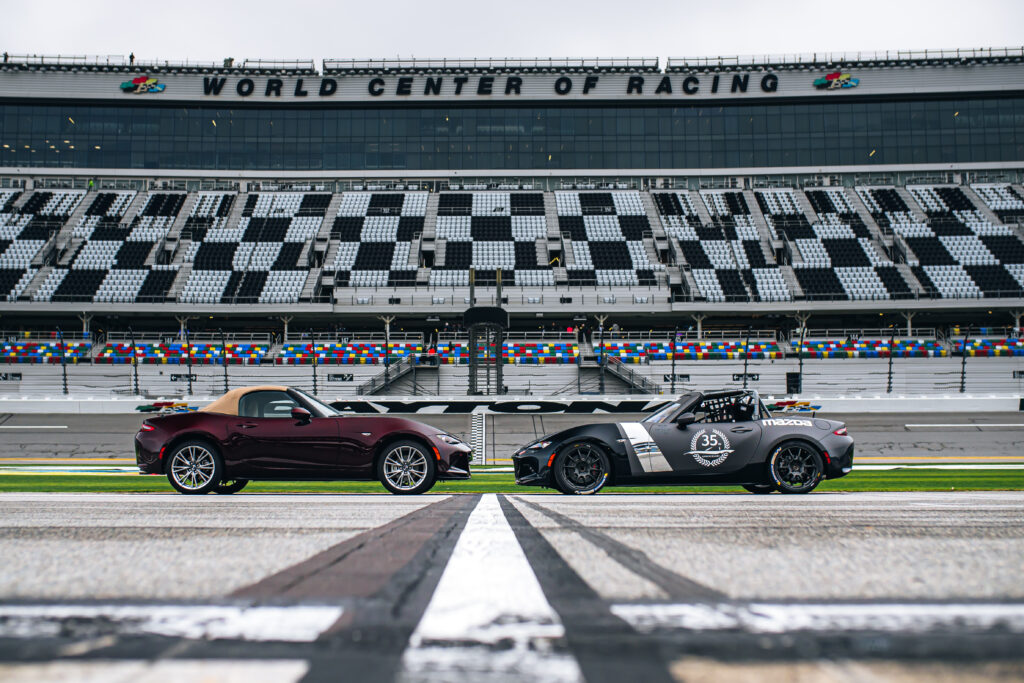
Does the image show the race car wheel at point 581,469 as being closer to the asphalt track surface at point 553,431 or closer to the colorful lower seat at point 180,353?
the asphalt track surface at point 553,431

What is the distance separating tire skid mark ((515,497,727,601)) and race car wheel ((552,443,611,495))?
11.9 ft

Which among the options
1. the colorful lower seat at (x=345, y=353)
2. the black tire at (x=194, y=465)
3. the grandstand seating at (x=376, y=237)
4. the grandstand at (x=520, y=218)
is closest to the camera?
the black tire at (x=194, y=465)

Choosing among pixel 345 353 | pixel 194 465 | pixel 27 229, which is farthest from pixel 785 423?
pixel 27 229

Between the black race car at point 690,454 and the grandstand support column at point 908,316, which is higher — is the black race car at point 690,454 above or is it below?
below

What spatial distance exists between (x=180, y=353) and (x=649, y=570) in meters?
33.9

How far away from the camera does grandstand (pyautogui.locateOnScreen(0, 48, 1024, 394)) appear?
3152 cm

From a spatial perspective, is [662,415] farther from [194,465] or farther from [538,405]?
[538,405]

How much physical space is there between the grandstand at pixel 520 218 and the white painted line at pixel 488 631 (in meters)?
25.2

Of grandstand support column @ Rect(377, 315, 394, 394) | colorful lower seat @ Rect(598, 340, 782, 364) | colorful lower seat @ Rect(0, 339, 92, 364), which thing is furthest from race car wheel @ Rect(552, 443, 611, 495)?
colorful lower seat @ Rect(0, 339, 92, 364)

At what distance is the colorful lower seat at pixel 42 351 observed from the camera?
2969cm

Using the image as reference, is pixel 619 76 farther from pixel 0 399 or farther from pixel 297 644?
pixel 297 644

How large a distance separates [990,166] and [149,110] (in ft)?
216

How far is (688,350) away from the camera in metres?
31.2

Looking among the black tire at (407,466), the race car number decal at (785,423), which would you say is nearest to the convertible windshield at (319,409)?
the black tire at (407,466)
